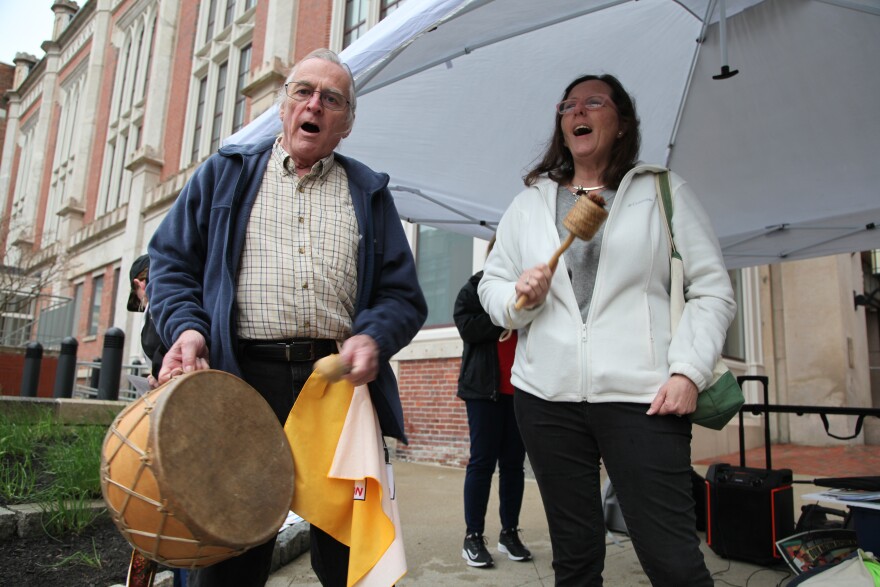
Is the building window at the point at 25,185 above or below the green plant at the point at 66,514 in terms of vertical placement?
above

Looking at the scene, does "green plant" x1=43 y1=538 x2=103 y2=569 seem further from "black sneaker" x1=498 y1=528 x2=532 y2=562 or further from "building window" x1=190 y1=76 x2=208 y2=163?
"building window" x1=190 y1=76 x2=208 y2=163

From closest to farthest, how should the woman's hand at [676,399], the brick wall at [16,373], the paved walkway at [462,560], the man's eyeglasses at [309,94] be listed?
the woman's hand at [676,399]
the man's eyeglasses at [309,94]
the paved walkway at [462,560]
the brick wall at [16,373]

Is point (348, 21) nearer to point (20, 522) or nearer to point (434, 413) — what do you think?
point (434, 413)

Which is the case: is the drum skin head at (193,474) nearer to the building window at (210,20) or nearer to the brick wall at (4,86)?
the building window at (210,20)

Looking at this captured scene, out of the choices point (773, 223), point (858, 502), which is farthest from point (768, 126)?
point (858, 502)

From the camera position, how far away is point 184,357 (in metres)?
1.68

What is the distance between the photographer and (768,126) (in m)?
3.79

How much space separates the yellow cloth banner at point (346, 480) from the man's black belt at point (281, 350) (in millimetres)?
92

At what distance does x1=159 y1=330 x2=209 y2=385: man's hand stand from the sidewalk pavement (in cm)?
198

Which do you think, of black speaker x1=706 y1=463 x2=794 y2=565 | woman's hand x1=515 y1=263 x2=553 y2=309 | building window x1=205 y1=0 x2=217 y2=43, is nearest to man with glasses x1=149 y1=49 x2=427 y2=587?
woman's hand x1=515 y1=263 x2=553 y2=309

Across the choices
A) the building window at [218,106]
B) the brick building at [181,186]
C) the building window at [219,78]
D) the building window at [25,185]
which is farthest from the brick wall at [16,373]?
the building window at [25,185]

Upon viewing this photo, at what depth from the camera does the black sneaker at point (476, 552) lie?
352 cm

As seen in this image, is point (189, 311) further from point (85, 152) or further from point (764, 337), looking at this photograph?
point (85, 152)

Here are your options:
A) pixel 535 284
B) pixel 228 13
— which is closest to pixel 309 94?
pixel 535 284
